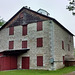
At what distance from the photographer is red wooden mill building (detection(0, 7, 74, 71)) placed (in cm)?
2394

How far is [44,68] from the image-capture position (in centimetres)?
2347

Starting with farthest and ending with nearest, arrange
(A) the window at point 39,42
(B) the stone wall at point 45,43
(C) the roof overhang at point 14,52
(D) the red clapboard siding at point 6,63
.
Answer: (C) the roof overhang at point 14,52, (A) the window at point 39,42, (D) the red clapboard siding at point 6,63, (B) the stone wall at point 45,43

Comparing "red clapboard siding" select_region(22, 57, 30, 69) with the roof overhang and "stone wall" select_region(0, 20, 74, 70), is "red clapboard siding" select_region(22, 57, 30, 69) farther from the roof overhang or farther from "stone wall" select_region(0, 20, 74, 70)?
the roof overhang

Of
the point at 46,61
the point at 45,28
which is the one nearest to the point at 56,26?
the point at 45,28

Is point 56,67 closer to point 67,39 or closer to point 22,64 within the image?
point 22,64

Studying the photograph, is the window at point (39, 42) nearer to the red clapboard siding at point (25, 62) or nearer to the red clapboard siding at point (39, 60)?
the red clapboard siding at point (39, 60)

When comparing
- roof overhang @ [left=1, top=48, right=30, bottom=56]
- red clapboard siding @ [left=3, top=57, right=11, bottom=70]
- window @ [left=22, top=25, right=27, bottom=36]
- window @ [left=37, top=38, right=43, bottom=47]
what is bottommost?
red clapboard siding @ [left=3, top=57, right=11, bottom=70]

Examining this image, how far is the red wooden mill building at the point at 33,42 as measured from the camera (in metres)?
23.9

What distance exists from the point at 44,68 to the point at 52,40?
4.95 meters

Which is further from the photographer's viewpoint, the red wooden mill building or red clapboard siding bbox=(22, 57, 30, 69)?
red clapboard siding bbox=(22, 57, 30, 69)

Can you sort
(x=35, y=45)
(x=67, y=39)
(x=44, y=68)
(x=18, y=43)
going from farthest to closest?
(x=67, y=39) < (x=18, y=43) < (x=35, y=45) < (x=44, y=68)

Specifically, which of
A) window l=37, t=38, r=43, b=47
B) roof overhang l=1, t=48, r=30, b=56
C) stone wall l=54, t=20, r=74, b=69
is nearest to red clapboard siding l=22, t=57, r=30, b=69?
roof overhang l=1, t=48, r=30, b=56

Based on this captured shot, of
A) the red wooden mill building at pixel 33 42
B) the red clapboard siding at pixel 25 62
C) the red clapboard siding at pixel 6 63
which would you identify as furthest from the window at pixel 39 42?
the red clapboard siding at pixel 6 63

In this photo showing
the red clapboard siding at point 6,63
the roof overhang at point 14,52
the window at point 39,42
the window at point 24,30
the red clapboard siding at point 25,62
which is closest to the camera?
the red clapboard siding at point 6,63
